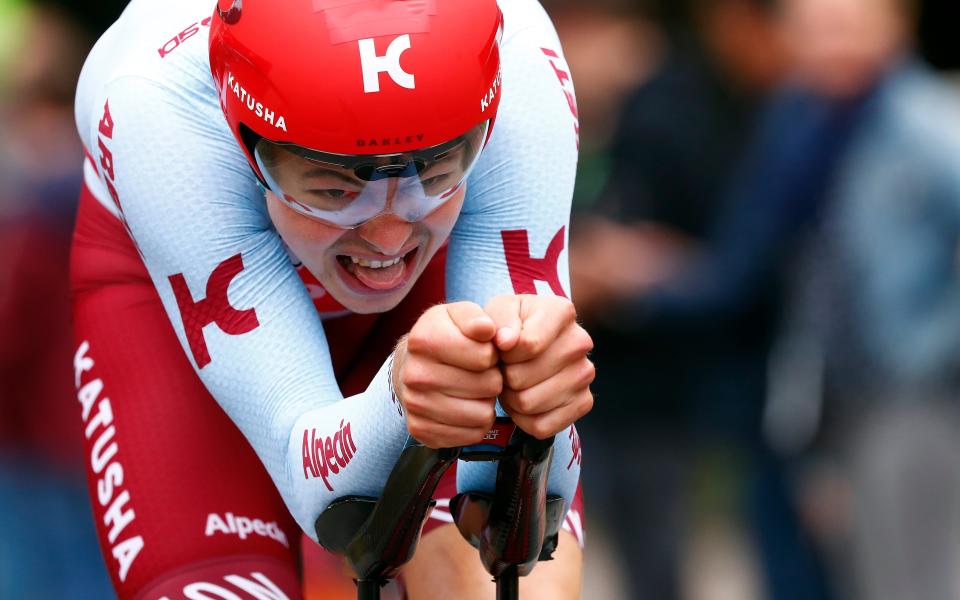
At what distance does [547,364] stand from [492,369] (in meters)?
0.10

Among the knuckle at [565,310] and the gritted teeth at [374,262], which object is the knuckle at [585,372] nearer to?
the knuckle at [565,310]

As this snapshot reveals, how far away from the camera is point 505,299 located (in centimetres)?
335

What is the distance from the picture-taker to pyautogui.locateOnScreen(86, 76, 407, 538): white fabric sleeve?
393 centimetres

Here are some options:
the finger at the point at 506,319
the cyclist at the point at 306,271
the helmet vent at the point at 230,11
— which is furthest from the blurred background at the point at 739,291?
the finger at the point at 506,319

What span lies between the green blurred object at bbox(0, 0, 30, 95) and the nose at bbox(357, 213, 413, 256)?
4.86 m

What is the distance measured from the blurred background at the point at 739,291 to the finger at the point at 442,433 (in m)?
3.15

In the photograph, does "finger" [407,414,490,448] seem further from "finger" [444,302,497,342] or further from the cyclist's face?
the cyclist's face

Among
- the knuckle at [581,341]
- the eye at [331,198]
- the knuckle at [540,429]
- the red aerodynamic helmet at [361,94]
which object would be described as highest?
the red aerodynamic helmet at [361,94]

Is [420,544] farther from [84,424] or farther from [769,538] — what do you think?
[769,538]

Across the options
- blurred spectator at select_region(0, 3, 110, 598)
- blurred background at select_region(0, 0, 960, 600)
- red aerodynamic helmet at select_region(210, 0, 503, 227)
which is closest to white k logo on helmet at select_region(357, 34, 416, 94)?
red aerodynamic helmet at select_region(210, 0, 503, 227)

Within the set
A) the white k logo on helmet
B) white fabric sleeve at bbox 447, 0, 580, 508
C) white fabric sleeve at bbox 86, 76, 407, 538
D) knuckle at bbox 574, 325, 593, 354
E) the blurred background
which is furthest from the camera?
the blurred background

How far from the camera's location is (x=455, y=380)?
3.27m

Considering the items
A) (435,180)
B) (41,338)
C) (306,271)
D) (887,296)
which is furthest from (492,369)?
(41,338)

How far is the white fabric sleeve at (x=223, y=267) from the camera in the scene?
3.93 metres
